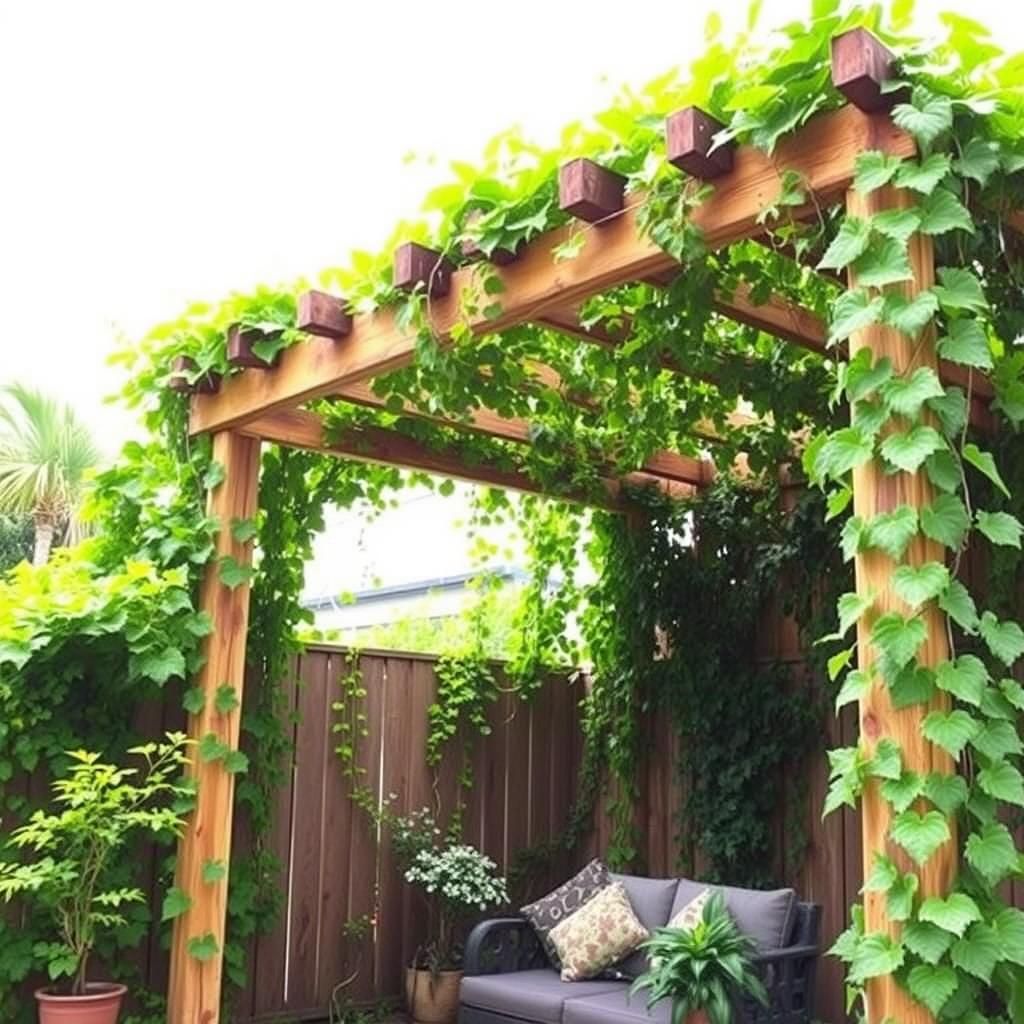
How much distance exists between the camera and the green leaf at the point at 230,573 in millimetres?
4508

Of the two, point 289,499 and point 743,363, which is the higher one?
point 743,363

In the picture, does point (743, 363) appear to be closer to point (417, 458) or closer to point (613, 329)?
point (613, 329)

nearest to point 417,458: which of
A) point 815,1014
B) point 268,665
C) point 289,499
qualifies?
point 289,499

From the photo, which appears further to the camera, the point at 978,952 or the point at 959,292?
the point at 959,292

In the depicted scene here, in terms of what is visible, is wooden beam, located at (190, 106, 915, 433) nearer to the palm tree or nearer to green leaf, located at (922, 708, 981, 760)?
green leaf, located at (922, 708, 981, 760)

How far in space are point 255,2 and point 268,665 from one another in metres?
3.14

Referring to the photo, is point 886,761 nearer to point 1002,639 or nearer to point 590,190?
point 1002,639

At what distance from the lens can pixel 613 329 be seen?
13.7 ft

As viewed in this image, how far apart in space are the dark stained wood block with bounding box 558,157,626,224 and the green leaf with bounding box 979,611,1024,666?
4.67 feet

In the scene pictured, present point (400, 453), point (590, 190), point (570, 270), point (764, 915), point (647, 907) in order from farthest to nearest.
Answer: point (400, 453)
point (647, 907)
point (764, 915)
point (570, 270)
point (590, 190)

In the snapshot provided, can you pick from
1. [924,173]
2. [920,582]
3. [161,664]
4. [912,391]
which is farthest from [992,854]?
[161,664]

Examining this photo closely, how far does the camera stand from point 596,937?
15.2ft

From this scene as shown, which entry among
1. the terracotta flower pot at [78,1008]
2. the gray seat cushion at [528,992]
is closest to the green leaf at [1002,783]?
the gray seat cushion at [528,992]

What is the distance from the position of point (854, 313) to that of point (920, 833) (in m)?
1.04
